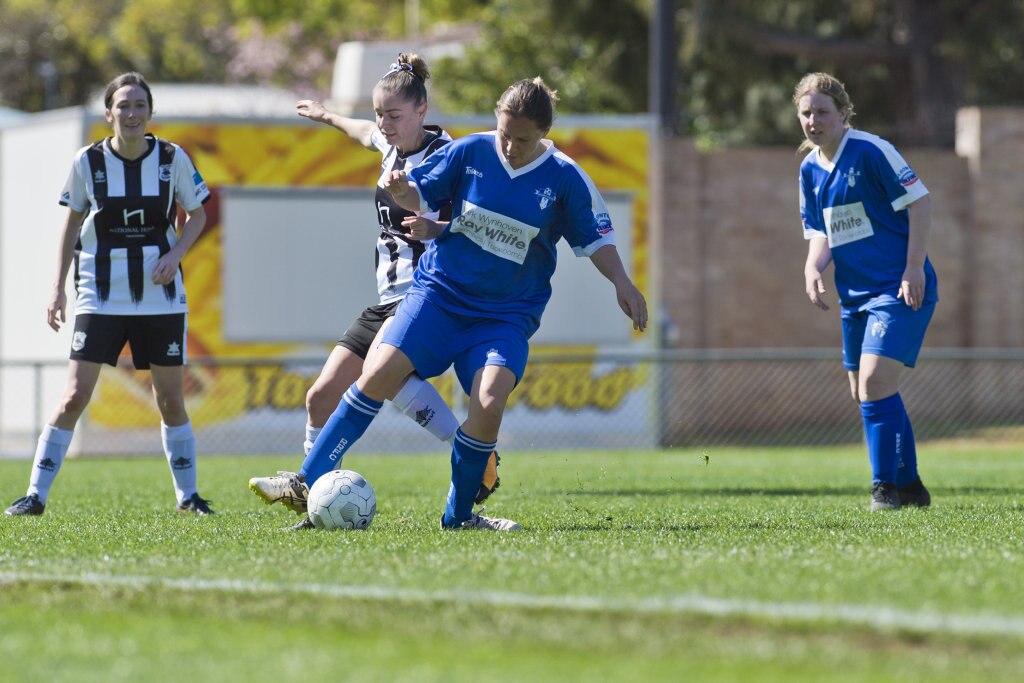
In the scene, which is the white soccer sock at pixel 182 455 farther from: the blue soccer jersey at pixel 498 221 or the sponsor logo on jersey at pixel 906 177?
the sponsor logo on jersey at pixel 906 177

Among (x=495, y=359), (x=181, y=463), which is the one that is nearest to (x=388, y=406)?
(x=181, y=463)

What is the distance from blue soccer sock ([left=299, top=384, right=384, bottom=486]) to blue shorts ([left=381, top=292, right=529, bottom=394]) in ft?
0.90

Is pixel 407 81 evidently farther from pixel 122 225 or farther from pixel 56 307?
pixel 56 307

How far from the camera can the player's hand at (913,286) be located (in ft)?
25.5

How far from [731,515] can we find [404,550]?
2357 mm

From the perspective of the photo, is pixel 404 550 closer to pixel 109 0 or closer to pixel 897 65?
pixel 897 65

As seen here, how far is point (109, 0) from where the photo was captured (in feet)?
159

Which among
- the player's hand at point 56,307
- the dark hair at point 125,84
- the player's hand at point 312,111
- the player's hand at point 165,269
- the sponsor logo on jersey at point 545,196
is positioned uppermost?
the dark hair at point 125,84

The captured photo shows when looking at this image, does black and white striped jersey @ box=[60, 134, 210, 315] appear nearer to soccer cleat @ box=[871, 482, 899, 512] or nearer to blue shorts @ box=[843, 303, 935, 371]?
blue shorts @ box=[843, 303, 935, 371]

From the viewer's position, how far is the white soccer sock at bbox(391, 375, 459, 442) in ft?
25.1

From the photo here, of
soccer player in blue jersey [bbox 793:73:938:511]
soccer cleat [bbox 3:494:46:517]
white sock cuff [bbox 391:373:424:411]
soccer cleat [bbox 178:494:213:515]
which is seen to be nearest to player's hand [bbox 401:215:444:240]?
white sock cuff [bbox 391:373:424:411]

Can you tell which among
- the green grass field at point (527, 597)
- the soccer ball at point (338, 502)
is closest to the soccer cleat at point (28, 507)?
the green grass field at point (527, 597)

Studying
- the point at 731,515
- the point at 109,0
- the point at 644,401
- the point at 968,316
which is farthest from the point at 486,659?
the point at 109,0

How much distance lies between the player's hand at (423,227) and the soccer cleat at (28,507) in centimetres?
276
